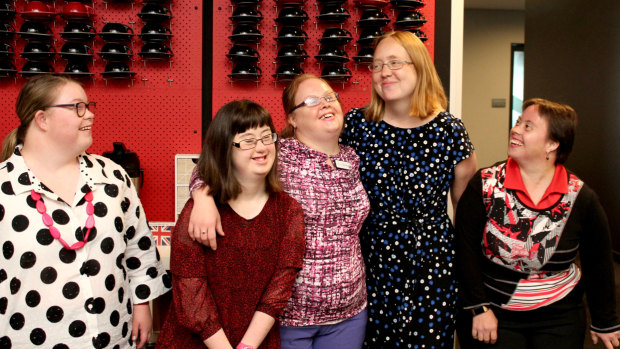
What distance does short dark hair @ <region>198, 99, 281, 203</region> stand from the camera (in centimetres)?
180

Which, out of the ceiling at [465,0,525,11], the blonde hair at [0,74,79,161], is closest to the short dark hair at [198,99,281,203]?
the blonde hair at [0,74,79,161]

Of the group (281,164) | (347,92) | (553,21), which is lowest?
(281,164)

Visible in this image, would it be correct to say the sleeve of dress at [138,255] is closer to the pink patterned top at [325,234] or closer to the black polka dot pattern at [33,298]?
the black polka dot pattern at [33,298]

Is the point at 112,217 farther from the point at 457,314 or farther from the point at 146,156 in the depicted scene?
the point at 146,156

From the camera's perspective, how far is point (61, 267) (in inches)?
66.6

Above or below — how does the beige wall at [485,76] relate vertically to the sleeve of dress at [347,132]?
above

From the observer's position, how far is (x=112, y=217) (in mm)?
1808

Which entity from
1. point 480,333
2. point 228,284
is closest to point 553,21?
point 480,333

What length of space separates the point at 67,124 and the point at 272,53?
209 cm

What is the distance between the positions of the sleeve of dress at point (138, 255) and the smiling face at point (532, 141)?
1.52 m

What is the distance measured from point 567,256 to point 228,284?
1346 mm

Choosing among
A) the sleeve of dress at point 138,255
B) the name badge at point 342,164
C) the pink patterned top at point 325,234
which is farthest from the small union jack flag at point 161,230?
the name badge at point 342,164

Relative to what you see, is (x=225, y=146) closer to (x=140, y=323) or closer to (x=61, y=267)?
(x=61, y=267)

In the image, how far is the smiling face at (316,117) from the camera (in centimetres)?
203
